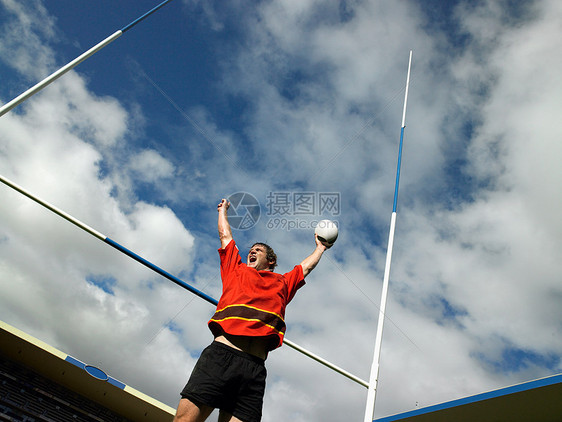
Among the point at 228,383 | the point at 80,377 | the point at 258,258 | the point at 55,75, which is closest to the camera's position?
the point at 228,383

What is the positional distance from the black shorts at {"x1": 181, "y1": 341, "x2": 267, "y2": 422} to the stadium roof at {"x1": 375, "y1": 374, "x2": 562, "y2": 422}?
14.3 ft

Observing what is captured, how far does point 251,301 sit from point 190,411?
2.11 feet

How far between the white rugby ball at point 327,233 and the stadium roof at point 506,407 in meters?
3.52

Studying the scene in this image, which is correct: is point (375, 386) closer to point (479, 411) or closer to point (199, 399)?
point (199, 399)

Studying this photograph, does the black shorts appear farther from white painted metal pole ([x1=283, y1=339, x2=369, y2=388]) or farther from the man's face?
white painted metal pole ([x1=283, y1=339, x2=369, y2=388])

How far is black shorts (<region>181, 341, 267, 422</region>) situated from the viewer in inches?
76.6

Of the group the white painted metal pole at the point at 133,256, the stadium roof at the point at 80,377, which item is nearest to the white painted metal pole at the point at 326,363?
the white painted metal pole at the point at 133,256

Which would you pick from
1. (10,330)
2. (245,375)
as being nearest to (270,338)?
(245,375)

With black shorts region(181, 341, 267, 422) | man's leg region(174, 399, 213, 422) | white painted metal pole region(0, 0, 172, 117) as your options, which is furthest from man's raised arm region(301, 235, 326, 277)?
white painted metal pole region(0, 0, 172, 117)

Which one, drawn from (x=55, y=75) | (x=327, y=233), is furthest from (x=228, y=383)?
(x=55, y=75)

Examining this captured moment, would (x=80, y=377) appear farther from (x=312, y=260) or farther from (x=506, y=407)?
(x=312, y=260)

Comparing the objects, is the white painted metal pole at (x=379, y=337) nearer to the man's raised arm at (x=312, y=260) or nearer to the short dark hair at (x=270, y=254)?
the man's raised arm at (x=312, y=260)

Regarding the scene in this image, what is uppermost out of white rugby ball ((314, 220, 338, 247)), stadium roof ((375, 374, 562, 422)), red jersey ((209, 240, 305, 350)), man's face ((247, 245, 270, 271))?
stadium roof ((375, 374, 562, 422))

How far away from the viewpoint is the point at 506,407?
5.65m
